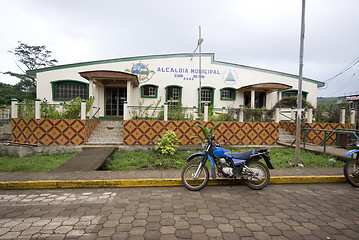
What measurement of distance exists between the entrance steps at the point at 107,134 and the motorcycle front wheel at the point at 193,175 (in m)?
4.88

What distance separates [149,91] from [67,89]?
5489 mm

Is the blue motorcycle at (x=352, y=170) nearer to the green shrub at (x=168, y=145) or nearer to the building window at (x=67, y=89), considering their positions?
the green shrub at (x=168, y=145)

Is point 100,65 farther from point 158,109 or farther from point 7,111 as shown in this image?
point 158,109

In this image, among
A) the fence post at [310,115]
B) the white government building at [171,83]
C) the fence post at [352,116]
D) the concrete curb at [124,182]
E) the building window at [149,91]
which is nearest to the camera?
the concrete curb at [124,182]

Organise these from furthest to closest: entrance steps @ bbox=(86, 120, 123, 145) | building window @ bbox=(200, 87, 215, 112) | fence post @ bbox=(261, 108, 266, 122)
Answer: building window @ bbox=(200, 87, 215, 112) → fence post @ bbox=(261, 108, 266, 122) → entrance steps @ bbox=(86, 120, 123, 145)

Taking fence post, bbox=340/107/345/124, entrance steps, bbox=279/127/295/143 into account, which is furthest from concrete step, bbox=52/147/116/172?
fence post, bbox=340/107/345/124

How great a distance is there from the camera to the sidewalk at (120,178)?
4301 millimetres

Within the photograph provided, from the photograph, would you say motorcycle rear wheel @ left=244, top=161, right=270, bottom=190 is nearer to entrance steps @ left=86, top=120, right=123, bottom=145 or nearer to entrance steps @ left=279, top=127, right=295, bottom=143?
entrance steps @ left=86, top=120, right=123, bottom=145

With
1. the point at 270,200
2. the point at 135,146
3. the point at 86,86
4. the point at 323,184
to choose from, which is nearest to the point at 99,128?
the point at 135,146

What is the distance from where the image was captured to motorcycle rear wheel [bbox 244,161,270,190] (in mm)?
4141

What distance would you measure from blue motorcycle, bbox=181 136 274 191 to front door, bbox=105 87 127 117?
9.23 m

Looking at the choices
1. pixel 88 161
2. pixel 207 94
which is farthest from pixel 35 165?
pixel 207 94

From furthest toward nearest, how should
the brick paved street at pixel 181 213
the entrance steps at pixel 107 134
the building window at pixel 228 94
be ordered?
1. the building window at pixel 228 94
2. the entrance steps at pixel 107 134
3. the brick paved street at pixel 181 213

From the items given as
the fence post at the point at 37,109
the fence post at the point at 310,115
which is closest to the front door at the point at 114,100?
the fence post at the point at 37,109
